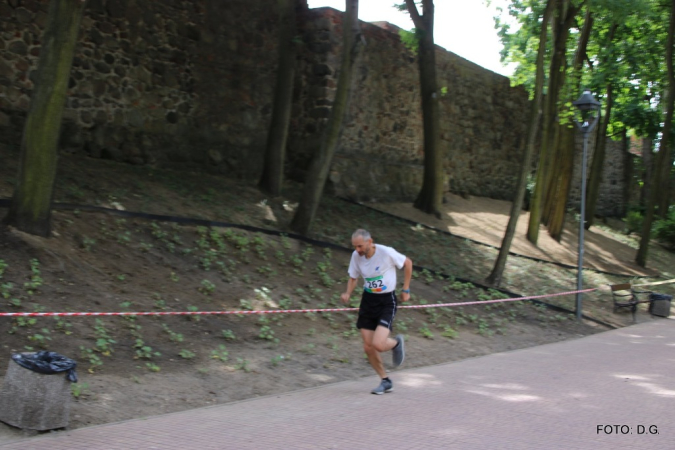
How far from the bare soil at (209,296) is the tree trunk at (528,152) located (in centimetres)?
67

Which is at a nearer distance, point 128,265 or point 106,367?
point 106,367

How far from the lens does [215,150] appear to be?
1778cm

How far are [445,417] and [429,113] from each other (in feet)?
45.7

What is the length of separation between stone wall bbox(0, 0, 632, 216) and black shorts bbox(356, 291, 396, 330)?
8772 mm

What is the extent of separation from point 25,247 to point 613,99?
23514mm

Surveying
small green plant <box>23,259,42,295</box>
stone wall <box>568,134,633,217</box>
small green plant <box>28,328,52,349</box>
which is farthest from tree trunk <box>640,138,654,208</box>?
small green plant <box>28,328,52,349</box>

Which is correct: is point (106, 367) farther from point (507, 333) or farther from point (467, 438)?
point (507, 333)

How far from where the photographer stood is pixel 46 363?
599 centimetres

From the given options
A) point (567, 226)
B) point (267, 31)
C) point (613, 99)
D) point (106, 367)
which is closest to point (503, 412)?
point (106, 367)

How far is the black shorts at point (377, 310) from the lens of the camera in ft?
26.3

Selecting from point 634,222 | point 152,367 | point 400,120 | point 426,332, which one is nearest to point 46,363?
point 152,367

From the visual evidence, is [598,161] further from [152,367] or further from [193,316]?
[152,367]

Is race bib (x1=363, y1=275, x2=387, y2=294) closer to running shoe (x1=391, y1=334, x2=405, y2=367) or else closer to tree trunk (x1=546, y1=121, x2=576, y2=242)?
running shoe (x1=391, y1=334, x2=405, y2=367)

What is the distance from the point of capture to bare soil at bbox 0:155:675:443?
7746 millimetres
